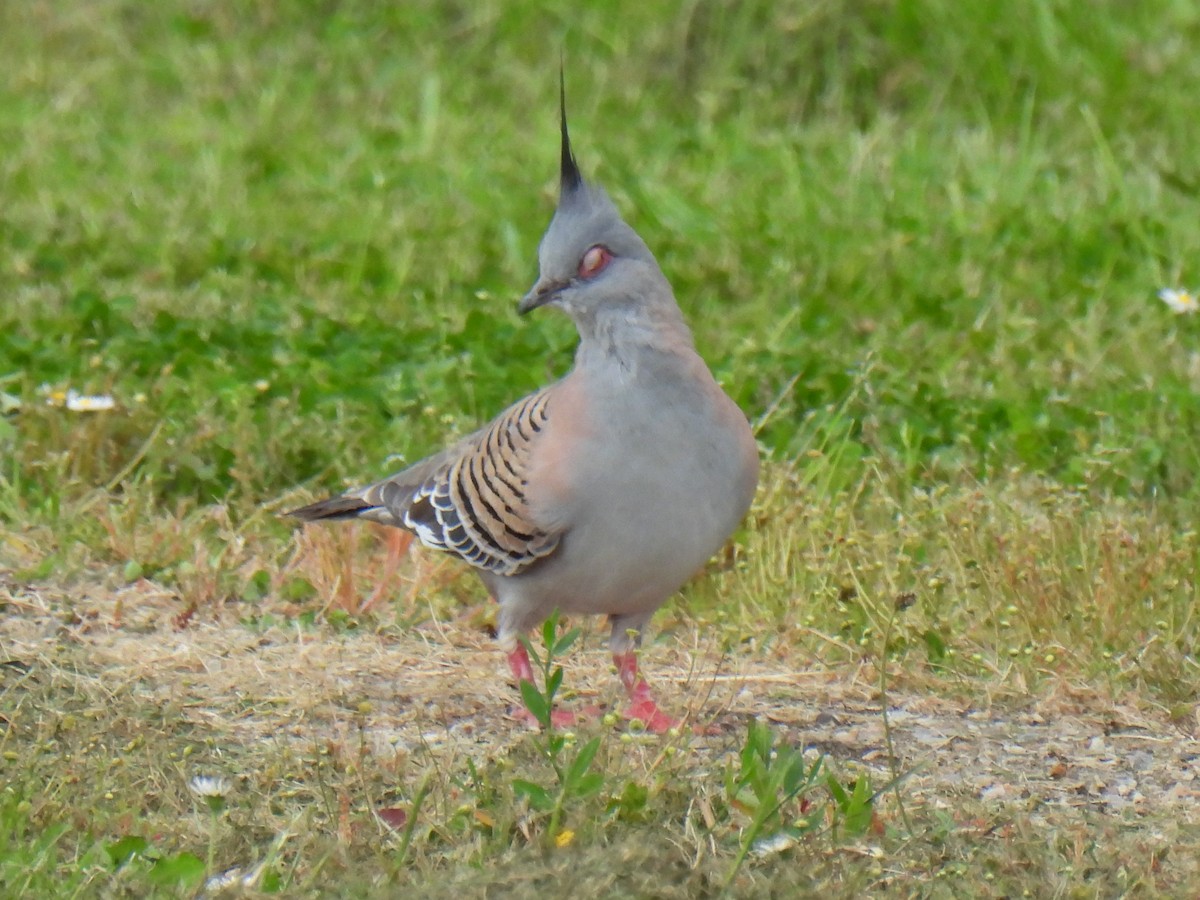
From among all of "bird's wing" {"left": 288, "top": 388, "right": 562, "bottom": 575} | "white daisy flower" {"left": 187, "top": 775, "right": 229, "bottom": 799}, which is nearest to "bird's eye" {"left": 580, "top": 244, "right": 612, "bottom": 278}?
"bird's wing" {"left": 288, "top": 388, "right": 562, "bottom": 575}

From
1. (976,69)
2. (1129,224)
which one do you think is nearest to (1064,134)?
(976,69)

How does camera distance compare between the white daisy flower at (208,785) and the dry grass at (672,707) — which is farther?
the white daisy flower at (208,785)

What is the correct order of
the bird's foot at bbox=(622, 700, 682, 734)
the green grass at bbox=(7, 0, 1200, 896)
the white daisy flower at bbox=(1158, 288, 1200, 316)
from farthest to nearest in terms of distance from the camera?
the white daisy flower at bbox=(1158, 288, 1200, 316) → the bird's foot at bbox=(622, 700, 682, 734) → the green grass at bbox=(7, 0, 1200, 896)

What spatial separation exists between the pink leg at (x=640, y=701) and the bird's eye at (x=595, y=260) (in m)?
0.78

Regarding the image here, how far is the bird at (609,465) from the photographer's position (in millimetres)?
3895

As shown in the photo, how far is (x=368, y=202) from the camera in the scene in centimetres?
770

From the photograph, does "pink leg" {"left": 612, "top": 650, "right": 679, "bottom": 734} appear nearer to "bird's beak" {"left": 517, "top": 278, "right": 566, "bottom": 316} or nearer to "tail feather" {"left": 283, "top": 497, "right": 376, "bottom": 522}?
"bird's beak" {"left": 517, "top": 278, "right": 566, "bottom": 316}

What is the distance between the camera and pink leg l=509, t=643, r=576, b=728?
3964 mm

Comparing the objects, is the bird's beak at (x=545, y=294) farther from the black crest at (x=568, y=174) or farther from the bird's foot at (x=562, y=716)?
the bird's foot at (x=562, y=716)

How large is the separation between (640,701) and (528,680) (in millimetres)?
240

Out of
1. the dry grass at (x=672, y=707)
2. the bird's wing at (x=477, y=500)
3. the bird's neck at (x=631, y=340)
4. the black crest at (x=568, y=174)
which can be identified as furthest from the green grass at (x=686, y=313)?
the black crest at (x=568, y=174)

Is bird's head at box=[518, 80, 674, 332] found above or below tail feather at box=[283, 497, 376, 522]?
above

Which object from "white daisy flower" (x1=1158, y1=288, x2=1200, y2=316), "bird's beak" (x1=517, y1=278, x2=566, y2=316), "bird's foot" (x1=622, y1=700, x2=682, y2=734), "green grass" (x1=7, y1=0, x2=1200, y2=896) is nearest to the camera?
"green grass" (x1=7, y1=0, x2=1200, y2=896)

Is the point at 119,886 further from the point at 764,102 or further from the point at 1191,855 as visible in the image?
the point at 764,102
